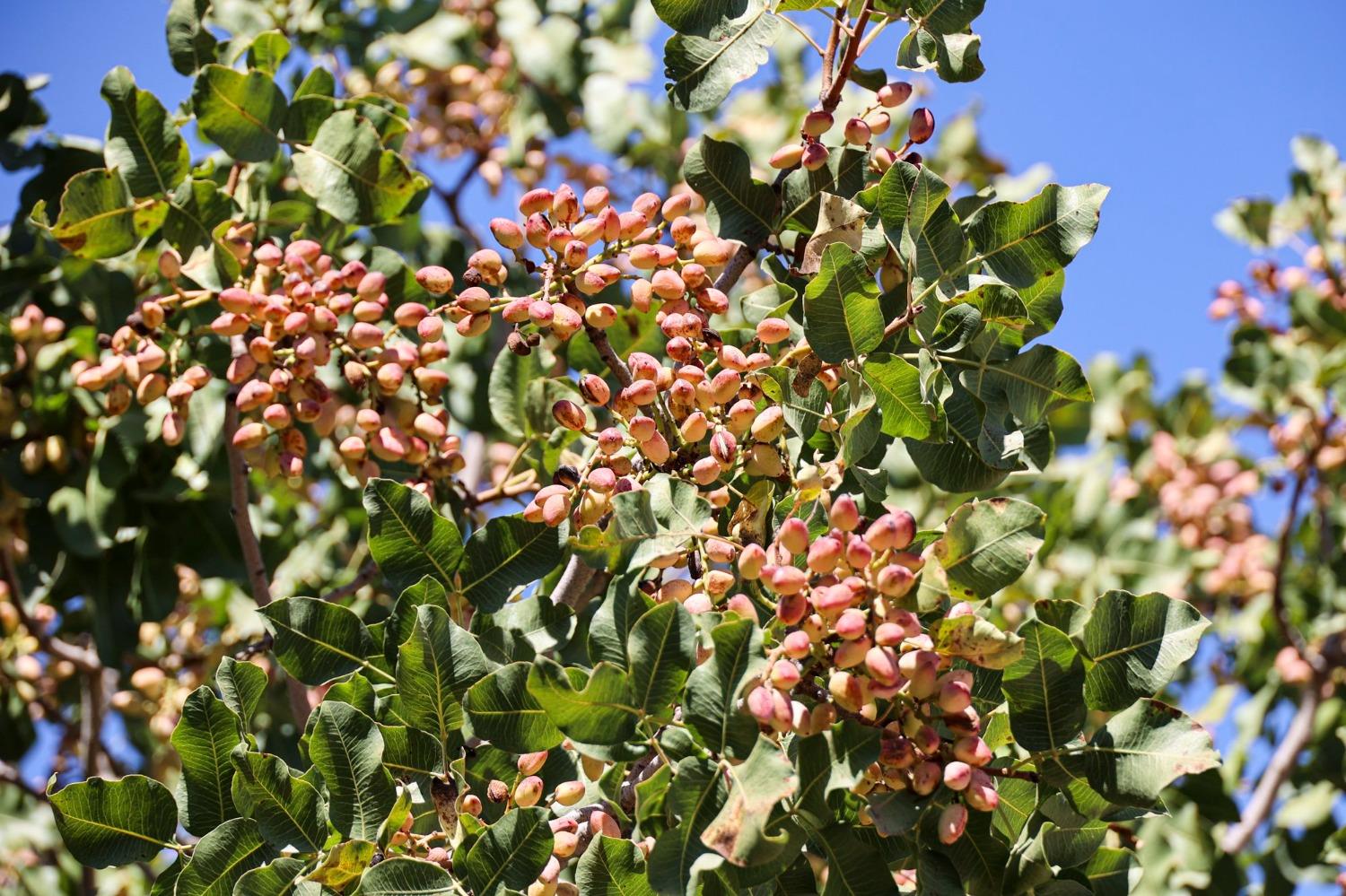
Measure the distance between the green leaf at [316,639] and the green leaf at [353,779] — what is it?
11 centimetres

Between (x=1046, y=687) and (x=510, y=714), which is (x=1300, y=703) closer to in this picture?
(x=1046, y=687)

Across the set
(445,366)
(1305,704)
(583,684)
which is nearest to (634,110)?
(445,366)

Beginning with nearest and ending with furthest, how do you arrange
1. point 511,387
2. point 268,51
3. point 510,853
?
1. point 510,853
2. point 511,387
3. point 268,51

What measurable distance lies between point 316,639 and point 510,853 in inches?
11.6

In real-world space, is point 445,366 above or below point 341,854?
above

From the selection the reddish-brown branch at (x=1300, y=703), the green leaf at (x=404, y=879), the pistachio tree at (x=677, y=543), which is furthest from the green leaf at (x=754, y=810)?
the reddish-brown branch at (x=1300, y=703)

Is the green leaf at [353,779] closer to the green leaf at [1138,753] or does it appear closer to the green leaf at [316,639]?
the green leaf at [316,639]

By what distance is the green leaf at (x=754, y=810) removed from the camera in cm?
83

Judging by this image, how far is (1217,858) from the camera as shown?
6.67 ft

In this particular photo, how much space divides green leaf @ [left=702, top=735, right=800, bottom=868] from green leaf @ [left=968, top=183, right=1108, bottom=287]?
480 millimetres

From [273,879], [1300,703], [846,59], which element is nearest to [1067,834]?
[273,879]

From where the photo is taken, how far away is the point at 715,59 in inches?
48.2

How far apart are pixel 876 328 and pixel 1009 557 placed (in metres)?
0.22

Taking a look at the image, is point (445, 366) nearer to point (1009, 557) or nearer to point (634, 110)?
point (634, 110)
